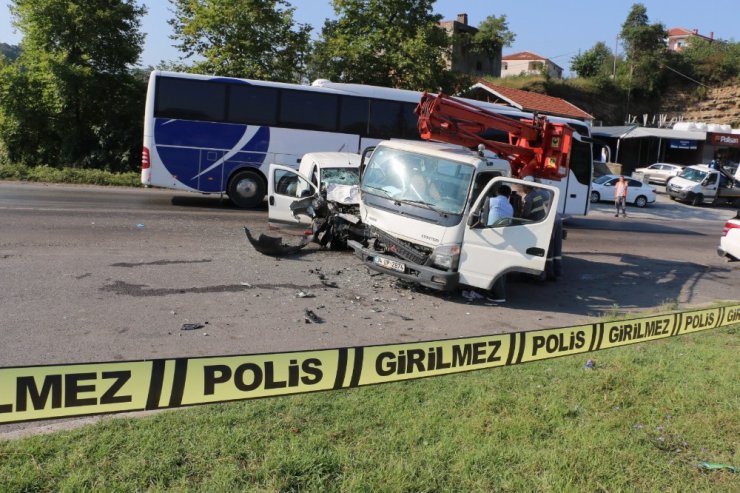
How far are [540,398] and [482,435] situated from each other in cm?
93

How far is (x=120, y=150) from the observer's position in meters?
25.7

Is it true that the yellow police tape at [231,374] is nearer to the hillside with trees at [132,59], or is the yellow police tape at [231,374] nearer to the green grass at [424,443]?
the green grass at [424,443]

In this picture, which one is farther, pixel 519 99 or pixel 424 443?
pixel 519 99

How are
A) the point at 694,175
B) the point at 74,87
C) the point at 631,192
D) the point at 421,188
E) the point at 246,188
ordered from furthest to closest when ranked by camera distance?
the point at 694,175
the point at 631,192
the point at 74,87
the point at 246,188
the point at 421,188

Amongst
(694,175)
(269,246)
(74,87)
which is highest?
(74,87)

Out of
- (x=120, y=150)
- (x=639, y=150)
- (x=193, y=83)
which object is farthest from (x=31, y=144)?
(x=639, y=150)

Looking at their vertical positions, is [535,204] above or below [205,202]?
above

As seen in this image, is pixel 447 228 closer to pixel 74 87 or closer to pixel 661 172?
pixel 74 87

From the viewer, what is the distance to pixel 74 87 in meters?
24.5

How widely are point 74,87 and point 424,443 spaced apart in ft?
82.6

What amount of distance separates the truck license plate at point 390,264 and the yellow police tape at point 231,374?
367 centimetres

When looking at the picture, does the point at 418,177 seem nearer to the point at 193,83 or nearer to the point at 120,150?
the point at 193,83

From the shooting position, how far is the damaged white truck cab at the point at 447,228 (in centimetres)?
825

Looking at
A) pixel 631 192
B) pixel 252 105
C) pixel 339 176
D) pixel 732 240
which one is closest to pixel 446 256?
pixel 339 176
